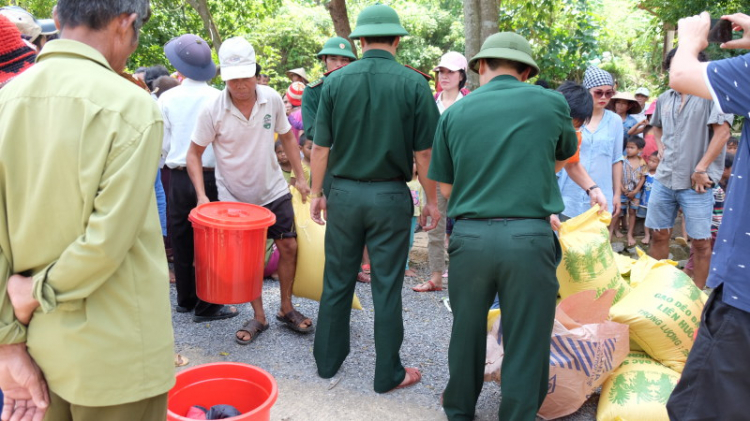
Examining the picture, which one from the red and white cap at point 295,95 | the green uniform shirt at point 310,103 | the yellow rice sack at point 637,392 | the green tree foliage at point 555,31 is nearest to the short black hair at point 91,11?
the green uniform shirt at point 310,103

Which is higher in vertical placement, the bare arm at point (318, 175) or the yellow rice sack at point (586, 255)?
the bare arm at point (318, 175)

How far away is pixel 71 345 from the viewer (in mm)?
1591

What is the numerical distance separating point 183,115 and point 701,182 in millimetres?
4045

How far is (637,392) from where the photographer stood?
10.1 ft

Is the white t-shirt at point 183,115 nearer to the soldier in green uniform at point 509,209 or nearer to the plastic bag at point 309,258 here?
the plastic bag at point 309,258

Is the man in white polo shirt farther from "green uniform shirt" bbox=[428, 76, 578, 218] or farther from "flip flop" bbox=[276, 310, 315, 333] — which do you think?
"green uniform shirt" bbox=[428, 76, 578, 218]

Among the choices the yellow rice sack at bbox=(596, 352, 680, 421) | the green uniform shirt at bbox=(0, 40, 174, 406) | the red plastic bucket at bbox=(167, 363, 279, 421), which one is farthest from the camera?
the yellow rice sack at bbox=(596, 352, 680, 421)

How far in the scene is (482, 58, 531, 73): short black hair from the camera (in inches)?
112

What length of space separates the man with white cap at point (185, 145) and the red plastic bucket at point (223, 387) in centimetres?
171

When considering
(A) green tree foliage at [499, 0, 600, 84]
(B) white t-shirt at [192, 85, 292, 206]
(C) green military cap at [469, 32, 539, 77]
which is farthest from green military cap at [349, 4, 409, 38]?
(A) green tree foliage at [499, 0, 600, 84]

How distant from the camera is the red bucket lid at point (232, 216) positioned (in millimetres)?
3469

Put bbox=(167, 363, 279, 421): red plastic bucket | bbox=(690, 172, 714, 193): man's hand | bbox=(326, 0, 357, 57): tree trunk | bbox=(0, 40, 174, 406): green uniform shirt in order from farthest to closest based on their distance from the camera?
bbox=(326, 0, 357, 57): tree trunk
bbox=(690, 172, 714, 193): man's hand
bbox=(167, 363, 279, 421): red plastic bucket
bbox=(0, 40, 174, 406): green uniform shirt

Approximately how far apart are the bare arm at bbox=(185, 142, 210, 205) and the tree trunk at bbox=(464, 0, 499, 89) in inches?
124

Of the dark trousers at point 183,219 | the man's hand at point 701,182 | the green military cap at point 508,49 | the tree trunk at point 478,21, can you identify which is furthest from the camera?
the tree trunk at point 478,21
